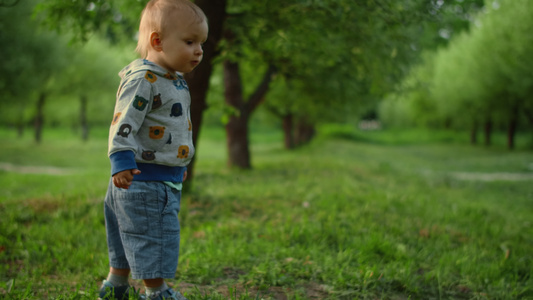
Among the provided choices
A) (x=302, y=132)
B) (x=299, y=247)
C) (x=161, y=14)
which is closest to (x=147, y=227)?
(x=161, y=14)

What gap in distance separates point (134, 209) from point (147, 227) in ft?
0.42

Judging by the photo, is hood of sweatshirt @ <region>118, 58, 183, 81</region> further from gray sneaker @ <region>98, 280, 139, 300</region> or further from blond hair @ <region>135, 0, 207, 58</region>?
gray sneaker @ <region>98, 280, 139, 300</region>

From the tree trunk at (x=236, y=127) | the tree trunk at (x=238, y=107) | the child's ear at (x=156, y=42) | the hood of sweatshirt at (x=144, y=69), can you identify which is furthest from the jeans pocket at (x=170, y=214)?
the tree trunk at (x=236, y=127)

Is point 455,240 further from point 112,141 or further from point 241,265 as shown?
point 112,141

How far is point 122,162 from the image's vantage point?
2.04m

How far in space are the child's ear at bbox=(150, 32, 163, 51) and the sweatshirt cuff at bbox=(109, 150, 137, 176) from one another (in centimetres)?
65

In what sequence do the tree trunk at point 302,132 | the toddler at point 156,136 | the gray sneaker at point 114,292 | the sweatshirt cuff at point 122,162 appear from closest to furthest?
the sweatshirt cuff at point 122,162 → the toddler at point 156,136 → the gray sneaker at point 114,292 → the tree trunk at point 302,132

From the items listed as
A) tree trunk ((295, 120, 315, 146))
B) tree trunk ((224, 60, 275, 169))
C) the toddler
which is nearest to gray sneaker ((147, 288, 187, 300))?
the toddler

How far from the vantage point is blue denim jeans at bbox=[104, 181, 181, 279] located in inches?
88.0

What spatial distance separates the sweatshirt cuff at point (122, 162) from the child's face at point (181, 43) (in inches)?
23.8

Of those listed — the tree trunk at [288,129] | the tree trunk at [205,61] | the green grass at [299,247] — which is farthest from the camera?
the tree trunk at [288,129]

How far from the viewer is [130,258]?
2.27 metres

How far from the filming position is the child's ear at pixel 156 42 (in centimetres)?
225

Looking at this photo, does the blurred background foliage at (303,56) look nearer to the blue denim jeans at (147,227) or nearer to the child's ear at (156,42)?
the child's ear at (156,42)
